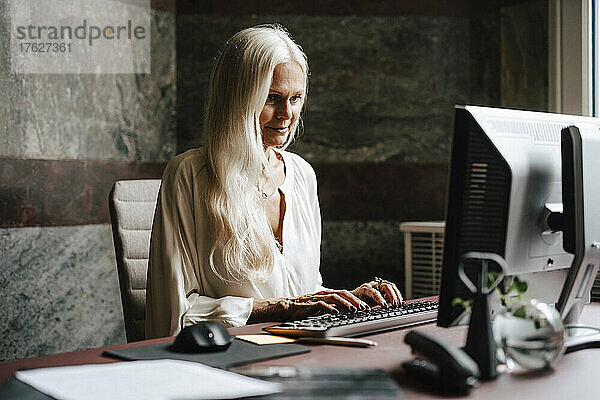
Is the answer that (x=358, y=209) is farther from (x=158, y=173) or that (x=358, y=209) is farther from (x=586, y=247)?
(x=586, y=247)

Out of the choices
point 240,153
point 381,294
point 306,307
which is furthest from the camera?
point 240,153

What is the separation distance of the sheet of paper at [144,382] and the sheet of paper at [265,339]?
0.24 meters

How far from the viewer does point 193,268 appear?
1912 mm

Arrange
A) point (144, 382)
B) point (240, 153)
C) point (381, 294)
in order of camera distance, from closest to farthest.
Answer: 1. point (144, 382)
2. point (381, 294)
3. point (240, 153)

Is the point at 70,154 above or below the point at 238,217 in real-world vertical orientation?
above

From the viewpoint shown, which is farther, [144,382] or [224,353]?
[224,353]

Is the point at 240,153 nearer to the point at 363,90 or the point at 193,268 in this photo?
the point at 193,268

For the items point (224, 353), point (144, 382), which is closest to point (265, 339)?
point (224, 353)

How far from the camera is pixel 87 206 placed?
3.12 meters

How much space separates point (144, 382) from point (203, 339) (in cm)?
24

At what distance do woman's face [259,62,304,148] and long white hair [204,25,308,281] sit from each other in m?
0.04

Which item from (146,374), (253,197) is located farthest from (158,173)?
(146,374)

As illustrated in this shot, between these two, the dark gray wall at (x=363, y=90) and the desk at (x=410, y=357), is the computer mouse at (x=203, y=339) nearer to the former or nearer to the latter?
the desk at (x=410, y=357)

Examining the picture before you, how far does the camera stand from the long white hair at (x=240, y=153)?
1900 mm
